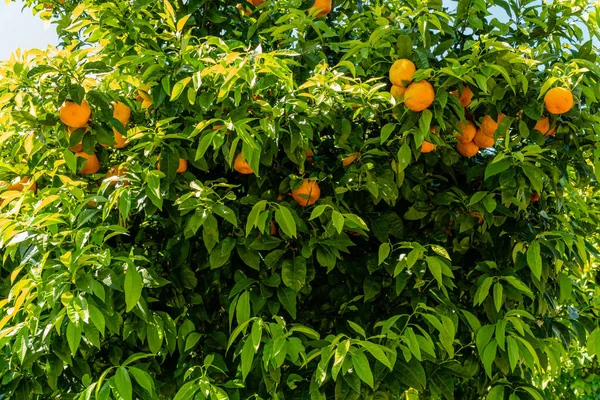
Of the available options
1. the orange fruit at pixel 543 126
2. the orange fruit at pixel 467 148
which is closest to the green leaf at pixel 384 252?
the orange fruit at pixel 467 148

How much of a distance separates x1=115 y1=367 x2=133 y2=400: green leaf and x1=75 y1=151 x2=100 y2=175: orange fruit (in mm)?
634

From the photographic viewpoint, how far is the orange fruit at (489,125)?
193 centimetres

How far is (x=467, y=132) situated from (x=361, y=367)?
843 millimetres

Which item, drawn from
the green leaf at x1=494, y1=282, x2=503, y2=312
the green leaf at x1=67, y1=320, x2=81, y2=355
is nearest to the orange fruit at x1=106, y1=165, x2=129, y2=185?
the green leaf at x1=67, y1=320, x2=81, y2=355

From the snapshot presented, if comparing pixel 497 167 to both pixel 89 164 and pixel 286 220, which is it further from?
pixel 89 164

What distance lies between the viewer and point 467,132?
197 cm

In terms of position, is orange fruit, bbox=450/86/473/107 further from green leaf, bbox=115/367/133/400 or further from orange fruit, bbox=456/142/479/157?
green leaf, bbox=115/367/133/400

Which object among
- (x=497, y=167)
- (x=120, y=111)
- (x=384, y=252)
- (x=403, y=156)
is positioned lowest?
(x=384, y=252)

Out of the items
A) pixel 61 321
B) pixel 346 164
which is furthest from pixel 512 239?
pixel 61 321

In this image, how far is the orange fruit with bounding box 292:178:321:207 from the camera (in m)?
1.83

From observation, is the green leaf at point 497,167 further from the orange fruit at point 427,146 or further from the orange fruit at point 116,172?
the orange fruit at point 116,172

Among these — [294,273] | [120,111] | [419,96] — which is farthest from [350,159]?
[120,111]

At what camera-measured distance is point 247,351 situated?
158 cm

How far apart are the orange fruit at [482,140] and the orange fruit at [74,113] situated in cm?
115
